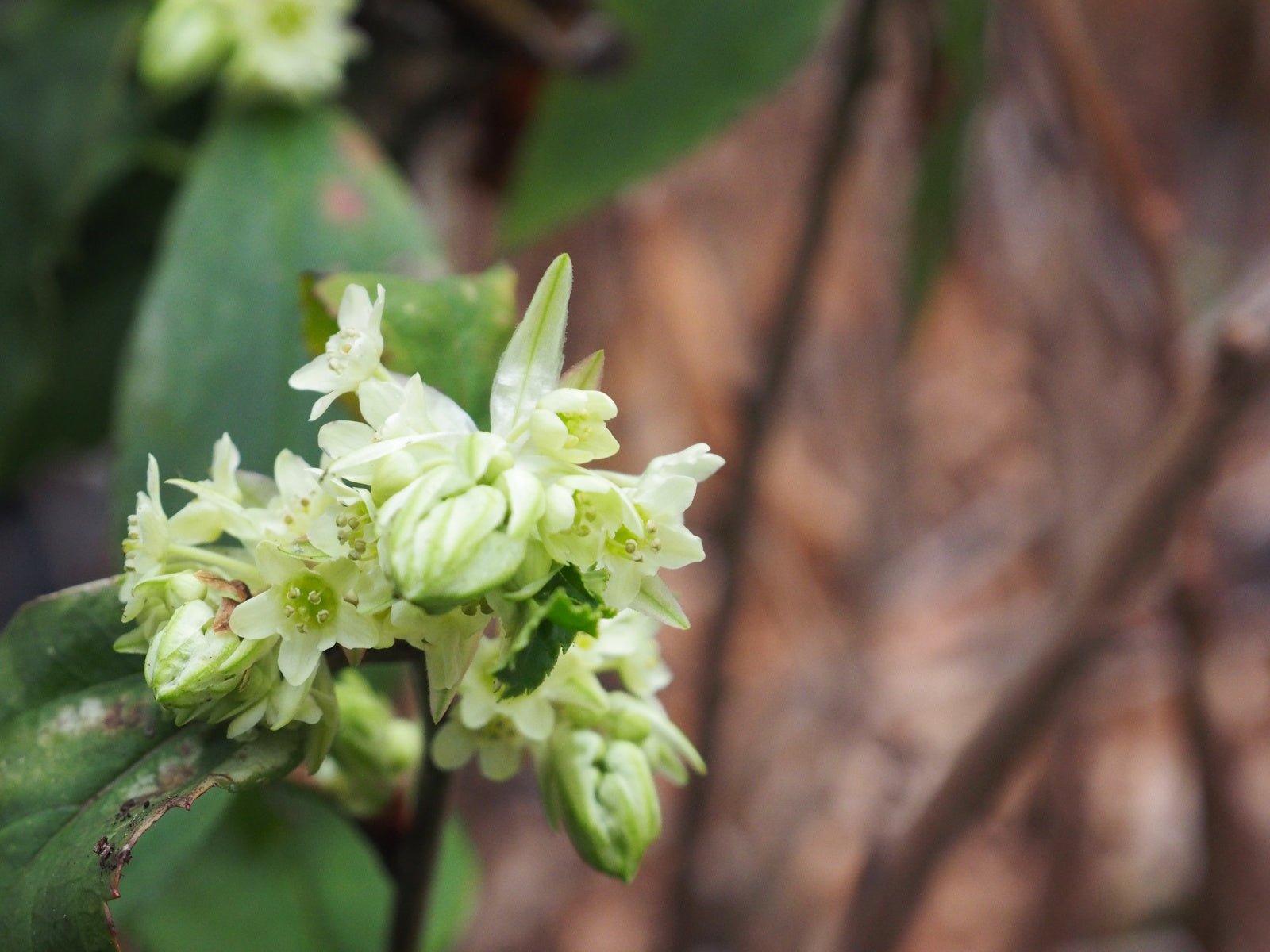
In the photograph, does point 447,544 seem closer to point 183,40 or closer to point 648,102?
point 183,40

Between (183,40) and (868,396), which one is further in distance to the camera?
(868,396)

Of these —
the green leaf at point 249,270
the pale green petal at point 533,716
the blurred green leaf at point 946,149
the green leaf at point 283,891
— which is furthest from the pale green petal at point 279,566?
the blurred green leaf at point 946,149

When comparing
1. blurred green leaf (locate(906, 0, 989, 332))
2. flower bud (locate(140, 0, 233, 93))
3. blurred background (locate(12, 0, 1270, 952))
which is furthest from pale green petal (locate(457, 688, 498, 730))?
blurred green leaf (locate(906, 0, 989, 332))

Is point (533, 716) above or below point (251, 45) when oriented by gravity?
below

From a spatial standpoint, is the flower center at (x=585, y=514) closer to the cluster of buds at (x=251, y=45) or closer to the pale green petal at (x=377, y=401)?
the pale green petal at (x=377, y=401)

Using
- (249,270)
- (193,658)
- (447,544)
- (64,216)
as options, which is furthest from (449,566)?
(64,216)

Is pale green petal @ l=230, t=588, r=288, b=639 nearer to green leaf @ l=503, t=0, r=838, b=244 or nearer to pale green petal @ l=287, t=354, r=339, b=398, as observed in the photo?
pale green petal @ l=287, t=354, r=339, b=398
